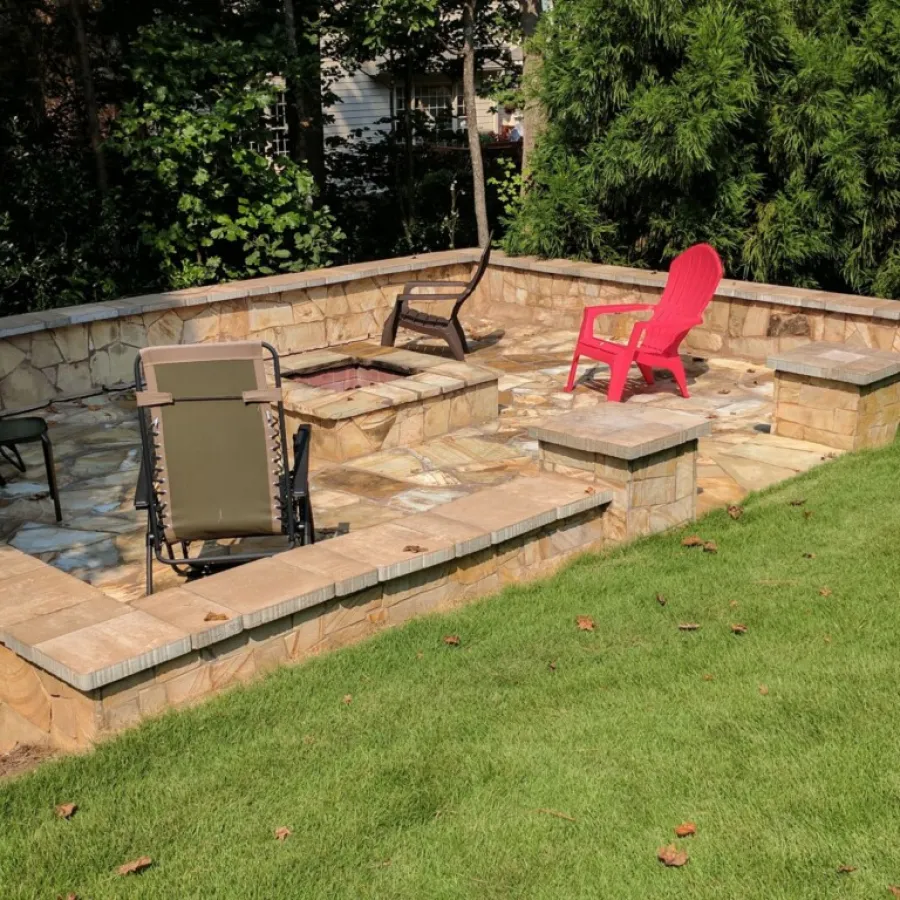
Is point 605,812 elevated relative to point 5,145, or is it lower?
lower

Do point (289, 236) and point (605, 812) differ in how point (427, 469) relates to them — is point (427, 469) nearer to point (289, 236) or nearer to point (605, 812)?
point (605, 812)

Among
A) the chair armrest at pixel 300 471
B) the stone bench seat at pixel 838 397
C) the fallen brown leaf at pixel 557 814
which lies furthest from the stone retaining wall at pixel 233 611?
the stone bench seat at pixel 838 397

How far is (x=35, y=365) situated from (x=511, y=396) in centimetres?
334

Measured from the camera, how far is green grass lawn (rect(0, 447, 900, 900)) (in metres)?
3.12

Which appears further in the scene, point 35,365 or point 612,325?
point 612,325

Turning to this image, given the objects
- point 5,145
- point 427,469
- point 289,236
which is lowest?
point 427,469

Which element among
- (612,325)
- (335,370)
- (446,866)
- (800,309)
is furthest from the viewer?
(612,325)

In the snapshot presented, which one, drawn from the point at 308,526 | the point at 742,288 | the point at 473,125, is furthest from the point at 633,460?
the point at 473,125

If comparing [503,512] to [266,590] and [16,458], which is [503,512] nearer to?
[266,590]

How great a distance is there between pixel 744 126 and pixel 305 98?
16.9 ft

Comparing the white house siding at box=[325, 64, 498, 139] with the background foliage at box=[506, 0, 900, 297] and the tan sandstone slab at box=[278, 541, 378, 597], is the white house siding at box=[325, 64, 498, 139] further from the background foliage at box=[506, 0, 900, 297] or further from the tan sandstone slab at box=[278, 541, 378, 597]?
the tan sandstone slab at box=[278, 541, 378, 597]

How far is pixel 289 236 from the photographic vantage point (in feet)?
38.9

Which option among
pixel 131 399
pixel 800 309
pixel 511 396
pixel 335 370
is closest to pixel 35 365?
pixel 131 399

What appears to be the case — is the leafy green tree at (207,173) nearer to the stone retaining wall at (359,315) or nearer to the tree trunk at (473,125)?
the stone retaining wall at (359,315)
